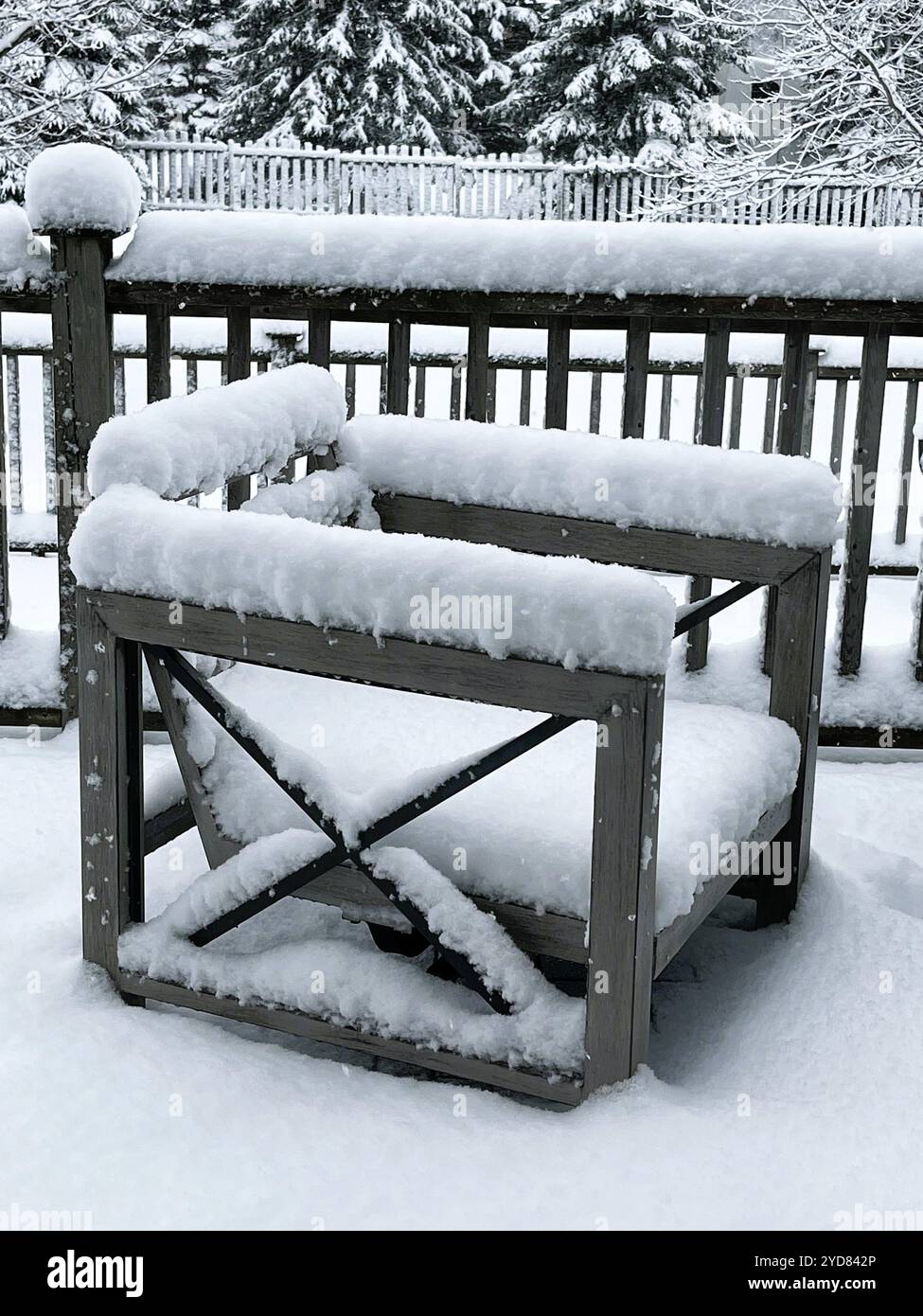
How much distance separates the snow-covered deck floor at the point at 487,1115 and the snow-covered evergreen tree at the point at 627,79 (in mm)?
18651

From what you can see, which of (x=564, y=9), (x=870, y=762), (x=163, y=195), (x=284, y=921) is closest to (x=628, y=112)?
(x=564, y=9)

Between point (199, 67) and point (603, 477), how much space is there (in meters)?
24.4

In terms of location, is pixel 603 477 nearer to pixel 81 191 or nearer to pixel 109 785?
pixel 109 785

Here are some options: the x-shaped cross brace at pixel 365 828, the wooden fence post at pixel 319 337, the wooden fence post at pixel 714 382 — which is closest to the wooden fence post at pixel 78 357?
the wooden fence post at pixel 319 337

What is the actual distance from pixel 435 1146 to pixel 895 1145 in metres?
0.69

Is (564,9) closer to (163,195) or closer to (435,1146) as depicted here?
A: (163,195)

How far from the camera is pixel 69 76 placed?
19516 millimetres

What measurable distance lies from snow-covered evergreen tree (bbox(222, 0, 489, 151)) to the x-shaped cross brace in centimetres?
2050

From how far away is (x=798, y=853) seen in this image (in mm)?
2953

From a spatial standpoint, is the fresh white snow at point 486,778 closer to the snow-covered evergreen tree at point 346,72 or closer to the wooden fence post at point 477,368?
the wooden fence post at point 477,368

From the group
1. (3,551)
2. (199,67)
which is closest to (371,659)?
(3,551)

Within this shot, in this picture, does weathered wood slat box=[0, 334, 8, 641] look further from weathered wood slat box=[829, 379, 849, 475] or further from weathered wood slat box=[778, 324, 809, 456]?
weathered wood slat box=[829, 379, 849, 475]

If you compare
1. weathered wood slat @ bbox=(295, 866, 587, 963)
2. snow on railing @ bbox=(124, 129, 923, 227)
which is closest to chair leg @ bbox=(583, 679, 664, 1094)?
weathered wood slat @ bbox=(295, 866, 587, 963)

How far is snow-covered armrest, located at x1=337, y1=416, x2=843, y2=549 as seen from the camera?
2.76 metres
